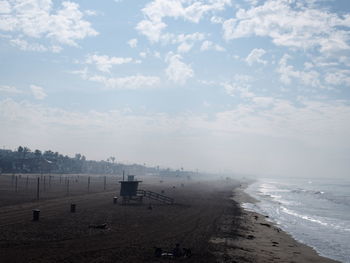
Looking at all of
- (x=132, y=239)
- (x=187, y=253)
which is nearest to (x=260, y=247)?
(x=187, y=253)

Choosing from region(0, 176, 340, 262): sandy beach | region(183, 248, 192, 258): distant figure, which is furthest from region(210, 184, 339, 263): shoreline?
region(183, 248, 192, 258): distant figure

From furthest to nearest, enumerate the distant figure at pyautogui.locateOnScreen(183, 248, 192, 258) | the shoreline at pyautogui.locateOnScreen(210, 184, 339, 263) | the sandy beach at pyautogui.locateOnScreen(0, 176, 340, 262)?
1. the shoreline at pyautogui.locateOnScreen(210, 184, 339, 263)
2. the distant figure at pyautogui.locateOnScreen(183, 248, 192, 258)
3. the sandy beach at pyautogui.locateOnScreen(0, 176, 340, 262)

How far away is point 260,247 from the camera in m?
25.3

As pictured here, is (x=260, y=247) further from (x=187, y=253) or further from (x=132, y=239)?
(x=132, y=239)

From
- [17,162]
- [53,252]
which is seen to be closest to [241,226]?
[53,252]

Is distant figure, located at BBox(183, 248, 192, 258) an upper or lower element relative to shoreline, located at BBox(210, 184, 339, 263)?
upper

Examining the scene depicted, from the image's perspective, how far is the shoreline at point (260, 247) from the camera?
71.5ft

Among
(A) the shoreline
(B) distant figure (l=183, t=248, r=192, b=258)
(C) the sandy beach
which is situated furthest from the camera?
(A) the shoreline

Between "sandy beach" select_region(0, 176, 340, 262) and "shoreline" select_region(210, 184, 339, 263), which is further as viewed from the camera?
"shoreline" select_region(210, 184, 339, 263)

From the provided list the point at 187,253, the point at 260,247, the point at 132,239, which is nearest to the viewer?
the point at 187,253

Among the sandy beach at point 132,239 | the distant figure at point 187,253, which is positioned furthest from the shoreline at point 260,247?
the distant figure at point 187,253

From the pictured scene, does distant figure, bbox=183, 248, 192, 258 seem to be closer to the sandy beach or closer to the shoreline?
the sandy beach

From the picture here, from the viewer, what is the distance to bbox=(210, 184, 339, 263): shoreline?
857 inches

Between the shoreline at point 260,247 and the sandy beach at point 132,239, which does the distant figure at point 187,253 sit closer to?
the sandy beach at point 132,239
